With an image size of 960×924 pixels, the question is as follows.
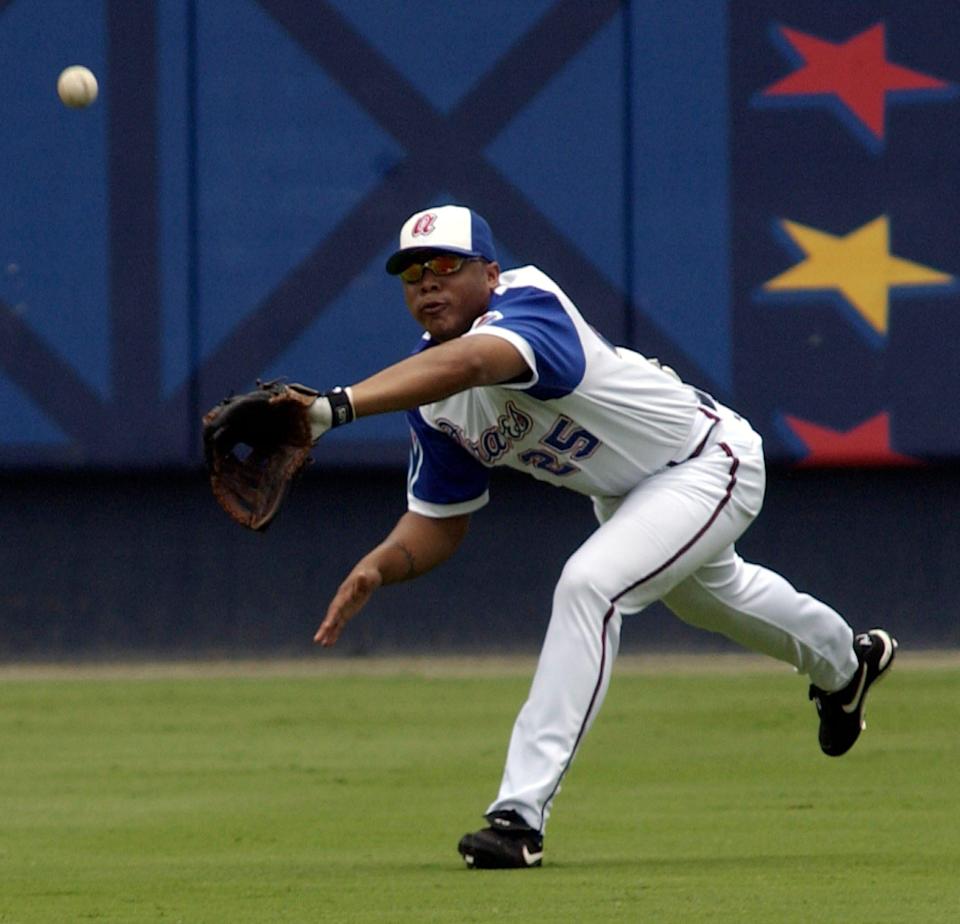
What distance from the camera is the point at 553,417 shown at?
5.71 meters

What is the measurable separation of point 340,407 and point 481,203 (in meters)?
6.78

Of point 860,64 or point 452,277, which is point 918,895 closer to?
point 452,277

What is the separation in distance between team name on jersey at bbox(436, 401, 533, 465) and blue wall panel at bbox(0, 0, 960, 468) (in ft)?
18.9

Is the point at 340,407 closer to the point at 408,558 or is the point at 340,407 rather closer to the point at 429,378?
the point at 429,378

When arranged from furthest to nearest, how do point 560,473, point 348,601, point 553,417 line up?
1. point 560,473
2. point 553,417
3. point 348,601

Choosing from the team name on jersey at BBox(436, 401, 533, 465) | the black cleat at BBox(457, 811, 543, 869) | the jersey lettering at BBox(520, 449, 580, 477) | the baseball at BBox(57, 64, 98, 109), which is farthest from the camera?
the baseball at BBox(57, 64, 98, 109)

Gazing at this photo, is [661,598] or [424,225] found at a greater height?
[424,225]

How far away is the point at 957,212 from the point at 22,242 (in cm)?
518

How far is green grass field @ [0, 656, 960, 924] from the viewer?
467 cm

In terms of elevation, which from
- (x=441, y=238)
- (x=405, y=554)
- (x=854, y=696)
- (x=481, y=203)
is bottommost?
(x=854, y=696)

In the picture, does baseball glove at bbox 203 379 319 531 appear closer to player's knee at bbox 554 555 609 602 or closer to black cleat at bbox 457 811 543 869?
player's knee at bbox 554 555 609 602

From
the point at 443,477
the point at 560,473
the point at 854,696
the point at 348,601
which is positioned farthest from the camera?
the point at 854,696

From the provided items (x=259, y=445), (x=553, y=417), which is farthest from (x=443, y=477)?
(x=259, y=445)

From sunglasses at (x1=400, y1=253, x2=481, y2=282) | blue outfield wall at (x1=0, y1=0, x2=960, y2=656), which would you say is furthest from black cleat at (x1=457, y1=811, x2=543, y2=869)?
blue outfield wall at (x1=0, y1=0, x2=960, y2=656)
